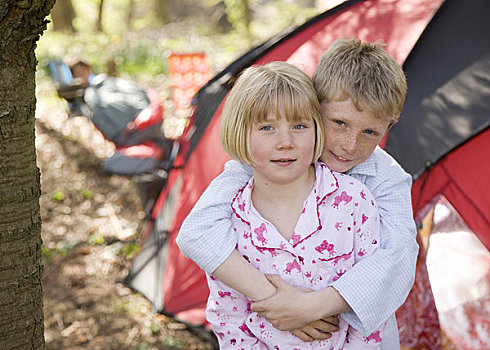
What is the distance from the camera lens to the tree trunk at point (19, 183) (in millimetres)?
1477

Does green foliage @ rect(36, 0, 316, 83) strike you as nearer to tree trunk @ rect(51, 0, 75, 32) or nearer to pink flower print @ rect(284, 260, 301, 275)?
tree trunk @ rect(51, 0, 75, 32)

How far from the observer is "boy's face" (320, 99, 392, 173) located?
1.56 metres

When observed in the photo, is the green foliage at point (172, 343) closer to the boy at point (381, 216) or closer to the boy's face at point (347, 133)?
the boy at point (381, 216)

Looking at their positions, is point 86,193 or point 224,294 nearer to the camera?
point 224,294

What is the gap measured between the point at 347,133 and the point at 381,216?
0.26 m

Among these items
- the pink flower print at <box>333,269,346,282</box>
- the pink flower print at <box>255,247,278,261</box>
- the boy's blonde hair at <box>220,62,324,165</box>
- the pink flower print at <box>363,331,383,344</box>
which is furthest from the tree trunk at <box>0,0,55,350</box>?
the pink flower print at <box>363,331,383,344</box>

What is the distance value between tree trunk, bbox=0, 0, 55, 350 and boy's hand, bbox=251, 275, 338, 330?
0.69 metres

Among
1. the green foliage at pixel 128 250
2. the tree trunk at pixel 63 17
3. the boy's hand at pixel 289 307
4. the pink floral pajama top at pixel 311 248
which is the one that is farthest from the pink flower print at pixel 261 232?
the tree trunk at pixel 63 17

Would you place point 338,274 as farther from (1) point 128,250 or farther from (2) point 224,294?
(1) point 128,250

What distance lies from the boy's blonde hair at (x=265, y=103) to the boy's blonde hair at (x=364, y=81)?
0.08m

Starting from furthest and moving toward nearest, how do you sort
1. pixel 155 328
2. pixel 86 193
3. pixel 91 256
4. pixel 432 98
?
pixel 86 193 → pixel 91 256 → pixel 155 328 → pixel 432 98

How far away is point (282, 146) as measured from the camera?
4.76 feet

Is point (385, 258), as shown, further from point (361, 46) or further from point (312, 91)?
point (361, 46)

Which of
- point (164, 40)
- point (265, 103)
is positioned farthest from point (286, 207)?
point (164, 40)
